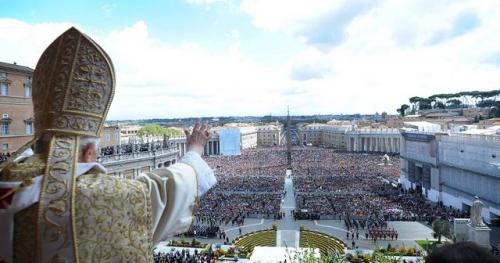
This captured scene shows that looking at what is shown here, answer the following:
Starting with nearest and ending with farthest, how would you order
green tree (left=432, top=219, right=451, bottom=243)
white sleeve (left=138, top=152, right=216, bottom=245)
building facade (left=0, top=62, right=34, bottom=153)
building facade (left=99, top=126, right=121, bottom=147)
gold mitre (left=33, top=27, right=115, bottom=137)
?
gold mitre (left=33, top=27, right=115, bottom=137)
white sleeve (left=138, top=152, right=216, bottom=245)
green tree (left=432, top=219, right=451, bottom=243)
building facade (left=0, top=62, right=34, bottom=153)
building facade (left=99, top=126, right=121, bottom=147)

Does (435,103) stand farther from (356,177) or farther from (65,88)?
(65,88)

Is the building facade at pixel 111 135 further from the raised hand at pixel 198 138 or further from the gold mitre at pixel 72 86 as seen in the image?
the gold mitre at pixel 72 86

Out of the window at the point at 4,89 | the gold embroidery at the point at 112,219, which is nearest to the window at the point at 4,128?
the window at the point at 4,89

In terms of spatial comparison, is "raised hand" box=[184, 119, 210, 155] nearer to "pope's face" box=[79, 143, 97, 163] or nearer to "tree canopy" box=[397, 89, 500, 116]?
"pope's face" box=[79, 143, 97, 163]

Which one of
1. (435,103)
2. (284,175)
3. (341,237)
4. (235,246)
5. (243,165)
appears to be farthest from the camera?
(435,103)

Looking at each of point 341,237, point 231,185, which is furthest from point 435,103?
point 341,237

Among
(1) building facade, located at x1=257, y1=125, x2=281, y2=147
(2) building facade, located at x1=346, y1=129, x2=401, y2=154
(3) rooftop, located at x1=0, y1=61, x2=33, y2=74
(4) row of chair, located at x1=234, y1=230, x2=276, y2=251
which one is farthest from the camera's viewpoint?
(1) building facade, located at x1=257, y1=125, x2=281, y2=147

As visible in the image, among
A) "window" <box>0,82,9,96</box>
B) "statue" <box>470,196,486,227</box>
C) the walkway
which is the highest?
"window" <box>0,82,9,96</box>

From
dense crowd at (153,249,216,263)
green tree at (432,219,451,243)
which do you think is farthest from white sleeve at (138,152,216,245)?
green tree at (432,219,451,243)
